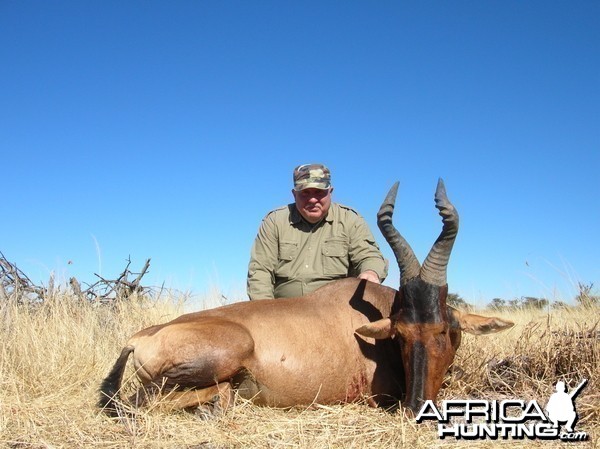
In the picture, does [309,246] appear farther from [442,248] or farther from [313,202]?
[442,248]

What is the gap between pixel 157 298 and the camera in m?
10.1

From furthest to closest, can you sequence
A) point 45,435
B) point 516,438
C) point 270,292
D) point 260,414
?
point 270,292, point 260,414, point 45,435, point 516,438

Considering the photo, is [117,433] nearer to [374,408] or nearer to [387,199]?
[374,408]

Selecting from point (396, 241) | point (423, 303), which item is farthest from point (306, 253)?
point (423, 303)

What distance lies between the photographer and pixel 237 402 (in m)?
4.48

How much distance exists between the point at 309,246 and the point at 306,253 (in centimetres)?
9

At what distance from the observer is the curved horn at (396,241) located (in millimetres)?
4660

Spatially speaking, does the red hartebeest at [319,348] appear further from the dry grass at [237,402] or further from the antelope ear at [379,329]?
the dry grass at [237,402]

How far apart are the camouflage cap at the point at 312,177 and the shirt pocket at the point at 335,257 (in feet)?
2.33

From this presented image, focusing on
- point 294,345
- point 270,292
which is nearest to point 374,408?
point 294,345

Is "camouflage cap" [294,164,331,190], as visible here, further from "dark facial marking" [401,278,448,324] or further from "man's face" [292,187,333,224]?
"dark facial marking" [401,278,448,324]

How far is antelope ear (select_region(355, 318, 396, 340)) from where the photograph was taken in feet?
14.9

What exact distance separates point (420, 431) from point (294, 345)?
1.34 metres

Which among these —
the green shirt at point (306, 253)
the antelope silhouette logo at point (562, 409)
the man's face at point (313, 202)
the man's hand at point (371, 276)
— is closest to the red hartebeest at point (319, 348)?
the antelope silhouette logo at point (562, 409)
